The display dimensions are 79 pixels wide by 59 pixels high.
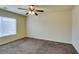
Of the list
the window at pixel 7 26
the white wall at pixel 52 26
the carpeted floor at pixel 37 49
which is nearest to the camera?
the carpeted floor at pixel 37 49

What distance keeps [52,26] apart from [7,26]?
2.85 metres

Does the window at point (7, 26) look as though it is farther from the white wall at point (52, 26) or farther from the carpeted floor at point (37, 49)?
the white wall at point (52, 26)

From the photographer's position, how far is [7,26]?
514 centimetres

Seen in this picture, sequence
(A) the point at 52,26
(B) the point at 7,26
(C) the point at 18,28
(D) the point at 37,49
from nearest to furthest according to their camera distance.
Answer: (D) the point at 37,49
(B) the point at 7,26
(A) the point at 52,26
(C) the point at 18,28

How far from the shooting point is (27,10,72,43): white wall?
198 inches

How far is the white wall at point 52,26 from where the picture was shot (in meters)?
5.03

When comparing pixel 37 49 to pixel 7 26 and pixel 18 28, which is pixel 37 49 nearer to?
pixel 7 26

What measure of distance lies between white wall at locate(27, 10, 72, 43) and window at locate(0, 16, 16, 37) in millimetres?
1594

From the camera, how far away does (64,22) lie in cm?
513

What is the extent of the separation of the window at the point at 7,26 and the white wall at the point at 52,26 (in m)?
1.59

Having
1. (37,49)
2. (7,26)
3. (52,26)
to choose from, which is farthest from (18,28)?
(37,49)

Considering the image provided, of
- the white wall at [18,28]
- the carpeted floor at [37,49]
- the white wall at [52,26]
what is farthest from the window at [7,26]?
the white wall at [52,26]

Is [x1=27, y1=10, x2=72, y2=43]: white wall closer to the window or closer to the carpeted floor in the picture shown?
the carpeted floor
